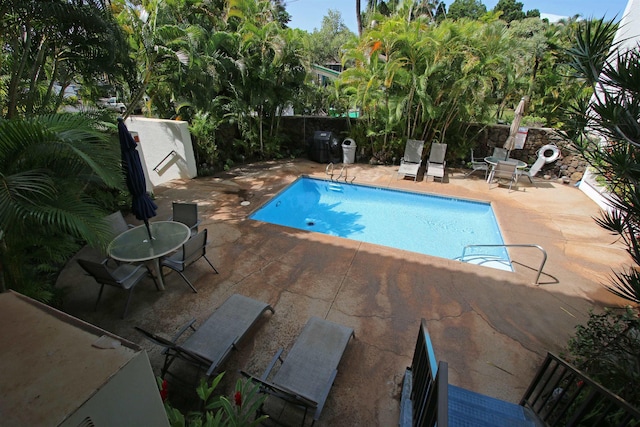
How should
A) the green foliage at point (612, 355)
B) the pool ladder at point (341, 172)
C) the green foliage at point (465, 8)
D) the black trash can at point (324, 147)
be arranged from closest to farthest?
the green foliage at point (612, 355), the pool ladder at point (341, 172), the black trash can at point (324, 147), the green foliage at point (465, 8)

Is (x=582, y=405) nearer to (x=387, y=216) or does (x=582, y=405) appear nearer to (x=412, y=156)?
(x=387, y=216)

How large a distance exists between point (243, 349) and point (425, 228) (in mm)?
6038

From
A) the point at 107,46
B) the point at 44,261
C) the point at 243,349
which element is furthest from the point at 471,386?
the point at 107,46

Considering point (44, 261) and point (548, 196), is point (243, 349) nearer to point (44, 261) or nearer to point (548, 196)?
point (44, 261)

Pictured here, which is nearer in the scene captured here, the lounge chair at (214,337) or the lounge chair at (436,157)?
the lounge chair at (214,337)

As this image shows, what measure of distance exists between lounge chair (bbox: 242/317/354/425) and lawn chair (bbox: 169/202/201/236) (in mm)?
3021

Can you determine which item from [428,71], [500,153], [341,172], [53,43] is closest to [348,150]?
[341,172]

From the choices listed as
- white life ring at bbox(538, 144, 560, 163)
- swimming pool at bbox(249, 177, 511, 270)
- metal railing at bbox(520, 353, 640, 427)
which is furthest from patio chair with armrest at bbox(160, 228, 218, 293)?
white life ring at bbox(538, 144, 560, 163)

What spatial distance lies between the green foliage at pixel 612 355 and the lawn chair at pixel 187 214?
5.78 metres

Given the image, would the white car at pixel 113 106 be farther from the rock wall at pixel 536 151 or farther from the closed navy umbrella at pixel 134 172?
the rock wall at pixel 536 151

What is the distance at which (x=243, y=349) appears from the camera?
3.51 metres

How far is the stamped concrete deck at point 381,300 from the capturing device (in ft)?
10.8

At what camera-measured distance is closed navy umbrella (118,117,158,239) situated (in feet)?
12.2

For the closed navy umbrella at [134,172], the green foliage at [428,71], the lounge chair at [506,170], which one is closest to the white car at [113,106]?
the closed navy umbrella at [134,172]
